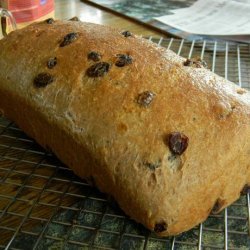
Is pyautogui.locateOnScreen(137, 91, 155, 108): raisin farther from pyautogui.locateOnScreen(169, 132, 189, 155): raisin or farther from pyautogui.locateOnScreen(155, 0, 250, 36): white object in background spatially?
pyautogui.locateOnScreen(155, 0, 250, 36): white object in background

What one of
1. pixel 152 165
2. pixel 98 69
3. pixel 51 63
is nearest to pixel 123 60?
pixel 98 69

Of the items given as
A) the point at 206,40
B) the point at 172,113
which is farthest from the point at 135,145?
the point at 206,40

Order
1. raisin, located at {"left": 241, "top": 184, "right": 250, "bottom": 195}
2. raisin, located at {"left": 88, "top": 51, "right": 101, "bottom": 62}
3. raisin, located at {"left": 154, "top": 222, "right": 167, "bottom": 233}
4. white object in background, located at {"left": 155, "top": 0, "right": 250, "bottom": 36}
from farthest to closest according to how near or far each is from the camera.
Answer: white object in background, located at {"left": 155, "top": 0, "right": 250, "bottom": 36} < raisin, located at {"left": 88, "top": 51, "right": 101, "bottom": 62} < raisin, located at {"left": 241, "top": 184, "right": 250, "bottom": 195} < raisin, located at {"left": 154, "top": 222, "right": 167, "bottom": 233}

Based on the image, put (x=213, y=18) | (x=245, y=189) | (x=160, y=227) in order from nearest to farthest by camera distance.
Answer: (x=160, y=227)
(x=245, y=189)
(x=213, y=18)

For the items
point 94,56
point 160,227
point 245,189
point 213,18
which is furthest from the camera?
point 213,18

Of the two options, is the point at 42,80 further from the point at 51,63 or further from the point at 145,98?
the point at 145,98

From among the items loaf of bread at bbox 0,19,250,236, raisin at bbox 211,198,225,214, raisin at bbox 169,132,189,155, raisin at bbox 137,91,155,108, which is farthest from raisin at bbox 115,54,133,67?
raisin at bbox 211,198,225,214
